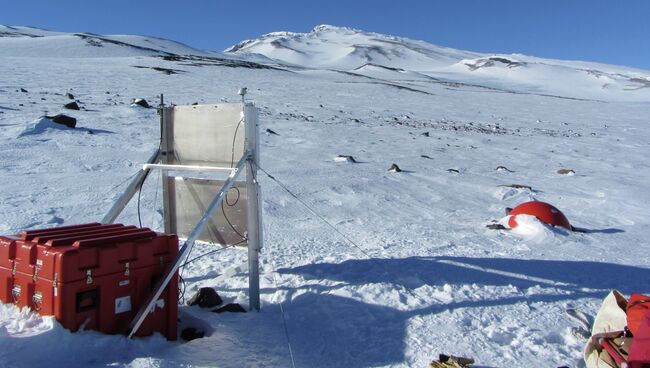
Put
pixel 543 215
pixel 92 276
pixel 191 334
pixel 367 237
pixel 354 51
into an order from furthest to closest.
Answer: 1. pixel 354 51
2. pixel 543 215
3. pixel 367 237
4. pixel 191 334
5. pixel 92 276

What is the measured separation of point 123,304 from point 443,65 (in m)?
105

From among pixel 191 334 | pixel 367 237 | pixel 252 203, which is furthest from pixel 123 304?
pixel 367 237

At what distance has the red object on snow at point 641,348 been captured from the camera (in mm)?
2795

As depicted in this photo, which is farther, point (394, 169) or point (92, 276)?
point (394, 169)

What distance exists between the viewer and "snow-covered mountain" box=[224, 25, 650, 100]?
70.1m

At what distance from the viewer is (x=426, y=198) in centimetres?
898

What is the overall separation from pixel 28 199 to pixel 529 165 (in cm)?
1091

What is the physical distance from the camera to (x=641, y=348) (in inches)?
111

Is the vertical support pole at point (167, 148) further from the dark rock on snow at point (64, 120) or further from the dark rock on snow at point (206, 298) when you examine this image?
the dark rock on snow at point (64, 120)

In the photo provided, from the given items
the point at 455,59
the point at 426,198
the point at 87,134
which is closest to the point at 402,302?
the point at 426,198

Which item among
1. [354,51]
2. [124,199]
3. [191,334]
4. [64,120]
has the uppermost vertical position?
[354,51]

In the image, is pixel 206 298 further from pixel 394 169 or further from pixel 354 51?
pixel 354 51

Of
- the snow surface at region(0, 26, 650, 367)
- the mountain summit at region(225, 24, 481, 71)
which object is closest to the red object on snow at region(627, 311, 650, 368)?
the snow surface at region(0, 26, 650, 367)

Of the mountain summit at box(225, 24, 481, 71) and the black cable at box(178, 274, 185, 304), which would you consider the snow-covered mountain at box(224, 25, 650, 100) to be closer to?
the mountain summit at box(225, 24, 481, 71)
